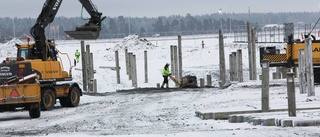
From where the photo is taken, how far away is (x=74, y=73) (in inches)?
2058

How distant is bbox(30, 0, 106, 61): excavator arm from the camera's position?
2827 centimetres

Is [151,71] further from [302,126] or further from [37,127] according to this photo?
[302,126]

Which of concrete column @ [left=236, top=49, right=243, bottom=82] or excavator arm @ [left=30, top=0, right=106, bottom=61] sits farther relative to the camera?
concrete column @ [left=236, top=49, right=243, bottom=82]

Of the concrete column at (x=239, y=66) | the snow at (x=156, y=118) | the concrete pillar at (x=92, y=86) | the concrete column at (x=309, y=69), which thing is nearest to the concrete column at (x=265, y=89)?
the snow at (x=156, y=118)

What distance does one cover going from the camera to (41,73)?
27.0 m

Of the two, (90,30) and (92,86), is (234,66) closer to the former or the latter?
(92,86)

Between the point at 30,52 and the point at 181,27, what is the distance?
143913 mm

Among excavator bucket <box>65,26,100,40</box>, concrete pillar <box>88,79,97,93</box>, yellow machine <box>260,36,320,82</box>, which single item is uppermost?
excavator bucket <box>65,26,100,40</box>

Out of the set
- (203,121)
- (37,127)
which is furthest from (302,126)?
(37,127)

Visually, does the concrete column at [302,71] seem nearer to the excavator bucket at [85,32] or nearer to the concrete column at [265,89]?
the concrete column at [265,89]

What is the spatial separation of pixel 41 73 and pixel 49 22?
126 inches

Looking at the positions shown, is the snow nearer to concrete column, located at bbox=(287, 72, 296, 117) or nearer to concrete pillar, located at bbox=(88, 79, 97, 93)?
concrete column, located at bbox=(287, 72, 296, 117)

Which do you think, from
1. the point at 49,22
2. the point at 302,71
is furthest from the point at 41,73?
the point at 302,71

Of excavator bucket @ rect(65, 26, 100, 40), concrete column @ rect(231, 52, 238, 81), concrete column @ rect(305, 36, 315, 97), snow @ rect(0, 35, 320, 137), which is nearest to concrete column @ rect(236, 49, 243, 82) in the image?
concrete column @ rect(231, 52, 238, 81)
